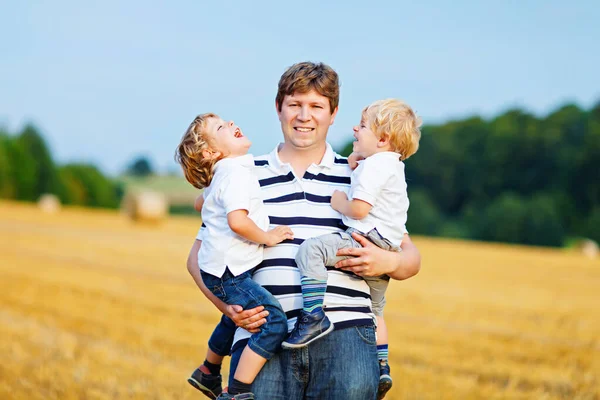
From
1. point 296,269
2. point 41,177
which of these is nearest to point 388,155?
point 296,269

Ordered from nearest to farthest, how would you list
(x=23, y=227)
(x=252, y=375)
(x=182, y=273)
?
(x=252, y=375) < (x=182, y=273) < (x=23, y=227)

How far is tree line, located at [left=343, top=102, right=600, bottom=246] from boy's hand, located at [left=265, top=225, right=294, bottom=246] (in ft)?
136

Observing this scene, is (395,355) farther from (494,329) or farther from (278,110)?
(278,110)

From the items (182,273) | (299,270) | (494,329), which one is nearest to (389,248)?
(299,270)

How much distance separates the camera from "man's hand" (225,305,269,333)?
10.5 ft

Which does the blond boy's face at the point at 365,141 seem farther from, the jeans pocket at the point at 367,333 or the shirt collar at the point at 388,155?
the jeans pocket at the point at 367,333

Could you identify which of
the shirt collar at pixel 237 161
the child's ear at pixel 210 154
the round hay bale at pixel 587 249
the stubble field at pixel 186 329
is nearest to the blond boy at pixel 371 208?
the shirt collar at pixel 237 161

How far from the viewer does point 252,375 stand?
10.6 feet

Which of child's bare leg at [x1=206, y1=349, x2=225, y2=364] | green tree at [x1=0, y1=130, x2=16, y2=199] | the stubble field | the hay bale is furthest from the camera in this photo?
green tree at [x1=0, y1=130, x2=16, y2=199]

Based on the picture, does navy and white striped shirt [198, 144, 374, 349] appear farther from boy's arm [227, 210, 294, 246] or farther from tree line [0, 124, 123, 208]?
tree line [0, 124, 123, 208]

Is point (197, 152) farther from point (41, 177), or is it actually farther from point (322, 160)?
point (41, 177)

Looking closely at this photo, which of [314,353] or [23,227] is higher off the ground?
[314,353]

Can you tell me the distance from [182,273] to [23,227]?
441 inches

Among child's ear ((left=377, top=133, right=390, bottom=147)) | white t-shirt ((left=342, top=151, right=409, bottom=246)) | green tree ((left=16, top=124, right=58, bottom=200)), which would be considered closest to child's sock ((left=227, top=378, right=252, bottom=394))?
white t-shirt ((left=342, top=151, right=409, bottom=246))
